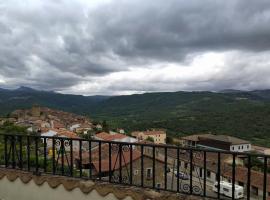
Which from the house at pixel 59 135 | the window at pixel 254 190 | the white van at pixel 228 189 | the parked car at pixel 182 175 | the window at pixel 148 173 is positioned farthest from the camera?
the house at pixel 59 135

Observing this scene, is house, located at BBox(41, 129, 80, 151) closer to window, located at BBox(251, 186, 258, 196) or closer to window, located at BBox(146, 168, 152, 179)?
window, located at BBox(146, 168, 152, 179)

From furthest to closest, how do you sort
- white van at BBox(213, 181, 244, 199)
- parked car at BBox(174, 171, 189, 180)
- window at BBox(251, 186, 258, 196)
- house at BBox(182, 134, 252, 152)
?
house at BBox(182, 134, 252, 152) → parked car at BBox(174, 171, 189, 180) → window at BBox(251, 186, 258, 196) → white van at BBox(213, 181, 244, 199)

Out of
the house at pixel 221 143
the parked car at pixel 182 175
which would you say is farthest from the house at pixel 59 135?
the house at pixel 221 143

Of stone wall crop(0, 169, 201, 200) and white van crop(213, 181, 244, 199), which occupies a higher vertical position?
white van crop(213, 181, 244, 199)

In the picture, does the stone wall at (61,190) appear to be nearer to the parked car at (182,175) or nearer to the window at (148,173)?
the parked car at (182,175)

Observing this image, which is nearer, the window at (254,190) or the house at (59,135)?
the window at (254,190)

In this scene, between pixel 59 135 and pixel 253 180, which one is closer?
pixel 253 180

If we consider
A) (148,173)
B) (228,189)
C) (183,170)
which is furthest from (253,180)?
(148,173)

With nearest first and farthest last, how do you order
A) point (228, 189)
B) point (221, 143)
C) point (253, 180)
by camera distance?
point (228, 189)
point (253, 180)
point (221, 143)

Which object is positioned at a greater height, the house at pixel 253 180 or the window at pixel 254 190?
the house at pixel 253 180

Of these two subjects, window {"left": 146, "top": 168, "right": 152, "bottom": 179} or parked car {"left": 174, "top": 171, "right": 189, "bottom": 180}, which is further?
window {"left": 146, "top": 168, "right": 152, "bottom": 179}

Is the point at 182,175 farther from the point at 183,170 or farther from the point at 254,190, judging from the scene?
the point at 254,190

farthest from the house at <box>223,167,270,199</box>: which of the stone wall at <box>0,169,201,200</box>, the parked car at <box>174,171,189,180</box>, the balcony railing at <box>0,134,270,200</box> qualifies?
the stone wall at <box>0,169,201,200</box>

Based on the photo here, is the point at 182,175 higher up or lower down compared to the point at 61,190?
higher up
